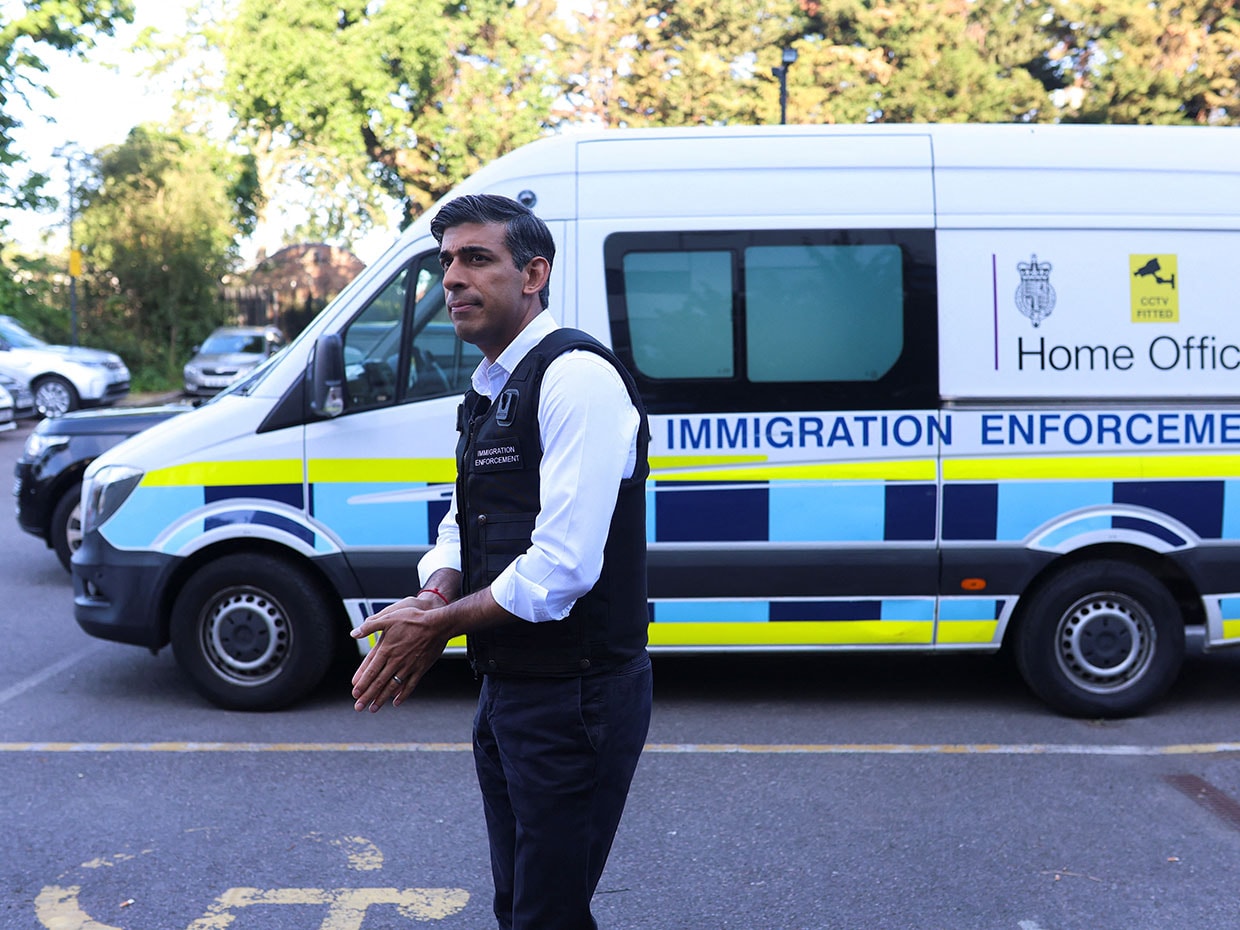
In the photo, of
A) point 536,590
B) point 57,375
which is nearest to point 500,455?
point 536,590

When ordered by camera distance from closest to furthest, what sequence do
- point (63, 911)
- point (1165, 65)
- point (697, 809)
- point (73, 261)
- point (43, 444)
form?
point (63, 911) → point (697, 809) → point (43, 444) → point (73, 261) → point (1165, 65)

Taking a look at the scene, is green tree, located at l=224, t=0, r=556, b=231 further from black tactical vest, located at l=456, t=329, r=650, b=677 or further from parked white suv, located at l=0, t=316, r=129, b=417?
black tactical vest, located at l=456, t=329, r=650, b=677

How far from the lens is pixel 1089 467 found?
→ 17.9 ft

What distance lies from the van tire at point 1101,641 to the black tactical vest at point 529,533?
11.7 feet

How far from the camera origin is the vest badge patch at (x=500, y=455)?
2.29 m

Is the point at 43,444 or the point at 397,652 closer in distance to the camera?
the point at 397,652

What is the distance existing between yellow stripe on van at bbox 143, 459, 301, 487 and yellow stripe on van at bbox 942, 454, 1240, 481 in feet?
8.79

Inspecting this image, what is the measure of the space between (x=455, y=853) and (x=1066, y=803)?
6.80 ft

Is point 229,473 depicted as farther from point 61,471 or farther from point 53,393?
point 53,393

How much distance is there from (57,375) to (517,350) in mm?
20857

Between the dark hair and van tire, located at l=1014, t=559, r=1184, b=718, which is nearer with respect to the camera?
the dark hair

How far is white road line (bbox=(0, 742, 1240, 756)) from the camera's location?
5.18 m

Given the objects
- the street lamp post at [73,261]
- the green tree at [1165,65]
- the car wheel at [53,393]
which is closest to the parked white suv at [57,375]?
the car wheel at [53,393]

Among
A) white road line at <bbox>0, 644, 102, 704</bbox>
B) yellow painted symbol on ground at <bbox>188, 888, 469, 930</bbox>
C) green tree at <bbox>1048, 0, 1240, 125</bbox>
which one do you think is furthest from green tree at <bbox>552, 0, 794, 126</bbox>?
yellow painted symbol on ground at <bbox>188, 888, 469, 930</bbox>
